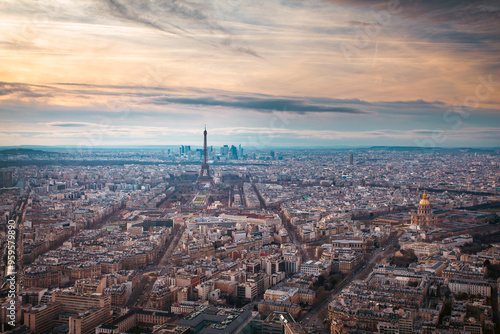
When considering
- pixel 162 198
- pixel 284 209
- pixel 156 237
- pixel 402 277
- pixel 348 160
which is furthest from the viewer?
pixel 348 160

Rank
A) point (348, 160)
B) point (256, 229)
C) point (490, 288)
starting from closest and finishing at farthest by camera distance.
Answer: point (490, 288) → point (256, 229) → point (348, 160)

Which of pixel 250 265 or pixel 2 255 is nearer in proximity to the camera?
pixel 2 255

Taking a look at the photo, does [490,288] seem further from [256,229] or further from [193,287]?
[256,229]

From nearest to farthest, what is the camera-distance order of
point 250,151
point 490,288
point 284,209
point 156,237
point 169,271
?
1. point 490,288
2. point 169,271
3. point 156,237
4. point 284,209
5. point 250,151

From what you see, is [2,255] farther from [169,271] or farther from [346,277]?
[346,277]

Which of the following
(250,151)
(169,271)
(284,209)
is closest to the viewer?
(169,271)

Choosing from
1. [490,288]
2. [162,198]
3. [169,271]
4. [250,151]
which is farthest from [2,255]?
[250,151]

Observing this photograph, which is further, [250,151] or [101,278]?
[250,151]

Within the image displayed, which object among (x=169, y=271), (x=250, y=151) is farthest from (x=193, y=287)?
(x=250, y=151)

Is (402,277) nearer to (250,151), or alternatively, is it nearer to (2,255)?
(2,255)
